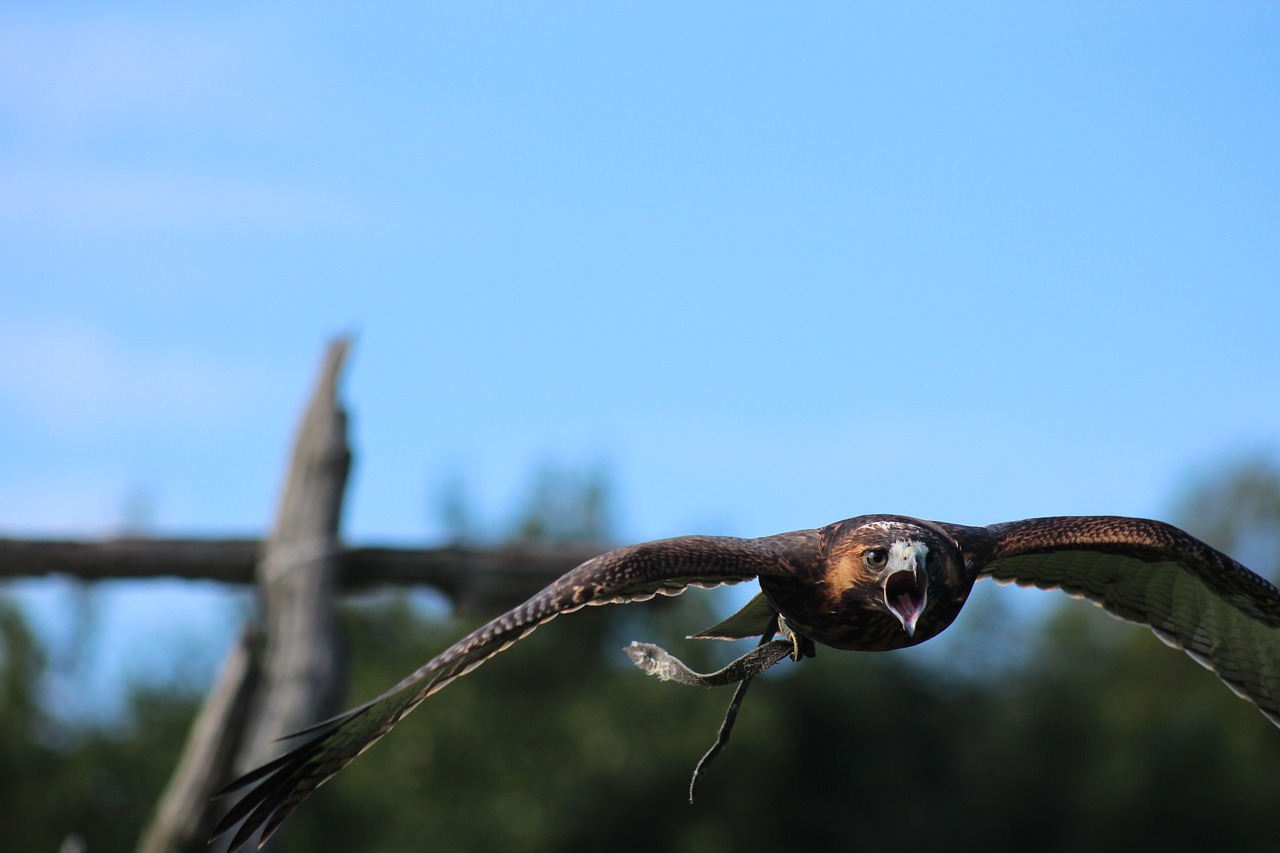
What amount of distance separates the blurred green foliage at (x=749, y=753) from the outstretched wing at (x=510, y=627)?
31.0 m

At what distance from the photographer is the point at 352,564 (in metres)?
9.34

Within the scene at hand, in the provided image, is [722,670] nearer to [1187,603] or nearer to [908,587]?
[908,587]

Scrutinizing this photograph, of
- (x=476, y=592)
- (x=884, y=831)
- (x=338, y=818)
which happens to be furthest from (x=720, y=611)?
(x=476, y=592)

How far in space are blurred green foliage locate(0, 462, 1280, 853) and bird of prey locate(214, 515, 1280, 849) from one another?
101 ft

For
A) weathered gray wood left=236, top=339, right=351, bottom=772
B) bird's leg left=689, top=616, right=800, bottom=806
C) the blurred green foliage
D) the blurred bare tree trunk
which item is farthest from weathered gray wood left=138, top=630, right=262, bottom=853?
the blurred green foliage

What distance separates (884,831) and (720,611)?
23.3ft

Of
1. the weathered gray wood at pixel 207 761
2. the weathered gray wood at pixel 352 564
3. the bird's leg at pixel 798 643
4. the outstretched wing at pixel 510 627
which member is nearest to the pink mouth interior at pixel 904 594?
the outstretched wing at pixel 510 627

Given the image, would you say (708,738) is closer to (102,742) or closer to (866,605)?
(102,742)

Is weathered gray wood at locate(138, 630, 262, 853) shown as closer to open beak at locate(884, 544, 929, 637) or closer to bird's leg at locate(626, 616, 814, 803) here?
bird's leg at locate(626, 616, 814, 803)

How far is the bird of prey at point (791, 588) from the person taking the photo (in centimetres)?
430

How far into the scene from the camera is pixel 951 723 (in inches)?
1651

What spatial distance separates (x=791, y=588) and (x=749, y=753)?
3412cm

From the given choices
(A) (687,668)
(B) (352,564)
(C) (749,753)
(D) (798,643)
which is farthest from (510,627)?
(C) (749,753)

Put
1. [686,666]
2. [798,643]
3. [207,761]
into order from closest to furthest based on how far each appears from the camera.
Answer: [686,666] → [798,643] → [207,761]
